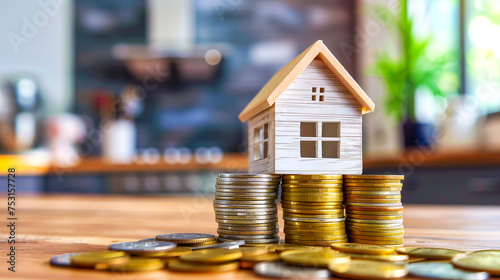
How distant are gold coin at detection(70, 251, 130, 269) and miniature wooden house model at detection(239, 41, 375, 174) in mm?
413

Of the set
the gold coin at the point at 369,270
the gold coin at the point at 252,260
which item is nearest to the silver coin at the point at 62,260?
the gold coin at the point at 252,260

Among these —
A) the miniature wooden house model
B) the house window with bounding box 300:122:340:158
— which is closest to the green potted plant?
the house window with bounding box 300:122:340:158

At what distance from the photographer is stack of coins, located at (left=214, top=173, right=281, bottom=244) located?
977 mm

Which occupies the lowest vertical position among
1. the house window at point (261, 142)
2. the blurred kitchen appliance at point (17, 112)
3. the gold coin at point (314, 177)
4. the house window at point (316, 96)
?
the gold coin at point (314, 177)

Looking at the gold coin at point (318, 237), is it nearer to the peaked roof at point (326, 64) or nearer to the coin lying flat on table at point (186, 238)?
the coin lying flat on table at point (186, 238)

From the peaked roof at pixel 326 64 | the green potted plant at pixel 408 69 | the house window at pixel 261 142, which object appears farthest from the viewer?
the green potted plant at pixel 408 69

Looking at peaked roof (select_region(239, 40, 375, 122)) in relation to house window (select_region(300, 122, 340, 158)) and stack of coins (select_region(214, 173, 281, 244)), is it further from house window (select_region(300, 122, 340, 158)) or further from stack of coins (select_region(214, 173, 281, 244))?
stack of coins (select_region(214, 173, 281, 244))

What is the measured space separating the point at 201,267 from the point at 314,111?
1.72 ft

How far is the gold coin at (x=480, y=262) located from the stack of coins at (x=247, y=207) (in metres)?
0.38

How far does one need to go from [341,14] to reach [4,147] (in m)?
3.67

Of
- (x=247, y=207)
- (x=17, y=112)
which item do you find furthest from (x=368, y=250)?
(x=17, y=112)

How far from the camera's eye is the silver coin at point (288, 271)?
68 centimetres

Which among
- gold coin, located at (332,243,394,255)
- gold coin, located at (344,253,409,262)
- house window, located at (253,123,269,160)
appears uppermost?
house window, located at (253,123,269,160)

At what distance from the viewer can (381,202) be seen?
38.4 inches
